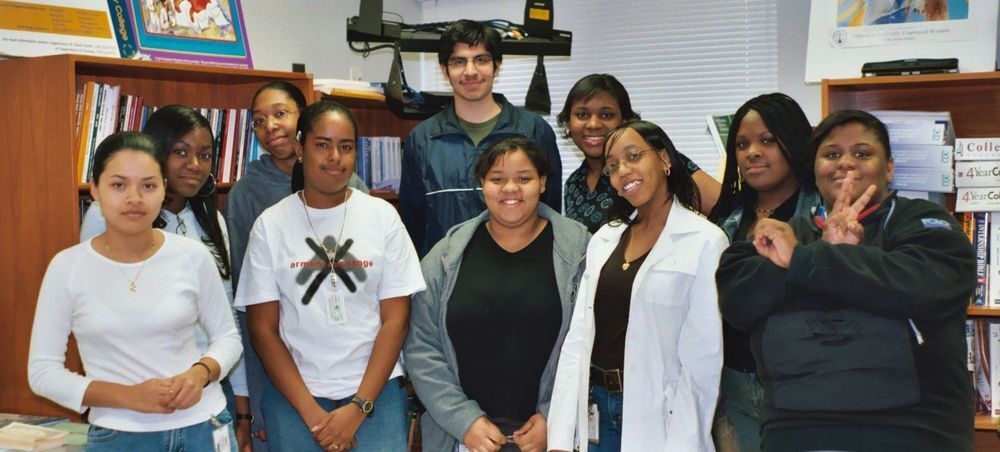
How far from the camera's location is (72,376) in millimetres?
2039

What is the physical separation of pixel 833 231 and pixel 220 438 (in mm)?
1524

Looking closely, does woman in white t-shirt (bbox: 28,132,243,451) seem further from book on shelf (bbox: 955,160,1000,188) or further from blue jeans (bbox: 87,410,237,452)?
book on shelf (bbox: 955,160,1000,188)

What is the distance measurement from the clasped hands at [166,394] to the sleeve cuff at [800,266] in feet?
4.55

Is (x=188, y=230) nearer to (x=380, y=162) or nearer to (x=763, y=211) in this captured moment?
(x=380, y=162)

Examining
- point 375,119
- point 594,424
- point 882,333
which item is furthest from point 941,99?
point 375,119

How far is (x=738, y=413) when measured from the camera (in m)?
2.24

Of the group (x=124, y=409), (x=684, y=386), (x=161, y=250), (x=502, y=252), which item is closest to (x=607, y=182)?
(x=502, y=252)

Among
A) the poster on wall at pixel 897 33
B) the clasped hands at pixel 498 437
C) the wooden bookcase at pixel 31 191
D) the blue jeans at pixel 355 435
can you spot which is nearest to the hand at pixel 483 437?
the clasped hands at pixel 498 437

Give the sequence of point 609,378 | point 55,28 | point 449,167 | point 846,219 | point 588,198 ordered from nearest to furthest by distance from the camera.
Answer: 1. point 846,219
2. point 609,378
3. point 55,28
4. point 588,198
5. point 449,167

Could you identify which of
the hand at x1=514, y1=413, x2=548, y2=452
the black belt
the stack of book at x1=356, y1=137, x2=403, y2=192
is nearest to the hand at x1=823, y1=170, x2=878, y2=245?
the black belt

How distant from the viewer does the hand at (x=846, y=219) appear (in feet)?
6.14

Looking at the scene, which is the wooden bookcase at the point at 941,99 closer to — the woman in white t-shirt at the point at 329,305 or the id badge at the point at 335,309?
the woman in white t-shirt at the point at 329,305

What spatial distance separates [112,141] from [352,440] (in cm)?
99

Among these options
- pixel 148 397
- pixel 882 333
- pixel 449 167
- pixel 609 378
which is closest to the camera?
pixel 882 333
